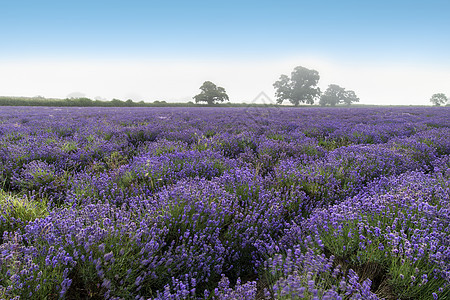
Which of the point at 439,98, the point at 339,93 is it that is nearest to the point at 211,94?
the point at 339,93

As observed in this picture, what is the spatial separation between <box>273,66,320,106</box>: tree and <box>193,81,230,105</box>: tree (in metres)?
12.0

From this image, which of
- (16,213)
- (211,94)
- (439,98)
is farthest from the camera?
(439,98)

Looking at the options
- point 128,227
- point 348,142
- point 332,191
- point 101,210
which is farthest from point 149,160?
point 348,142

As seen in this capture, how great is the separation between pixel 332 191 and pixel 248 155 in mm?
1720

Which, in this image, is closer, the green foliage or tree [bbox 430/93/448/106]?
the green foliage

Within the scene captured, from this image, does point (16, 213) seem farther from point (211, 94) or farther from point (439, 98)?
point (439, 98)

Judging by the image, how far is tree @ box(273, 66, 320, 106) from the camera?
46938mm

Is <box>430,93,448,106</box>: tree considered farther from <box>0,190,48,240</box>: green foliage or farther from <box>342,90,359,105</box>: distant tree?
<box>0,190,48,240</box>: green foliage

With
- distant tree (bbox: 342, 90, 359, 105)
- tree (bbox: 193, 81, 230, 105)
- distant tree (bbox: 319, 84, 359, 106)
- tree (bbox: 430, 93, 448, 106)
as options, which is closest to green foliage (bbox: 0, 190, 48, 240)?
tree (bbox: 193, 81, 230, 105)

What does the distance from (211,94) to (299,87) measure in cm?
1892

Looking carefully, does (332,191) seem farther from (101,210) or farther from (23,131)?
(23,131)

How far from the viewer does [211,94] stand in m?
47.5

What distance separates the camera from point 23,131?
207 inches

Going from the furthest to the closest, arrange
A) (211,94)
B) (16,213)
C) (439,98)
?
(439,98)
(211,94)
(16,213)
